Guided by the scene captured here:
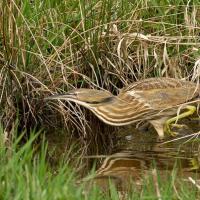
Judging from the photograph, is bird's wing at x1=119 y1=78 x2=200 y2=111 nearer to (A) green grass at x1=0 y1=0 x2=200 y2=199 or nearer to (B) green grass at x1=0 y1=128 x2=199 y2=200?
(A) green grass at x1=0 y1=0 x2=200 y2=199

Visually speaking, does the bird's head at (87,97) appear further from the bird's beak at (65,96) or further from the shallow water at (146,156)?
the shallow water at (146,156)

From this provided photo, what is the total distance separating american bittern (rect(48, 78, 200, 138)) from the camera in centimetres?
637

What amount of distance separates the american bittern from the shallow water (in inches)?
6.8

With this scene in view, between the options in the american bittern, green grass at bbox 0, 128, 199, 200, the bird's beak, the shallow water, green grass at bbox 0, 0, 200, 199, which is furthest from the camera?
the american bittern

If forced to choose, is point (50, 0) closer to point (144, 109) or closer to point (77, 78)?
point (77, 78)

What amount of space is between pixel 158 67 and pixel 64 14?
0.95 metres

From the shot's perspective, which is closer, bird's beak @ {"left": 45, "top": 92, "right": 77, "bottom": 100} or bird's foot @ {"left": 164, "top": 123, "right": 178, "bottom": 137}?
bird's beak @ {"left": 45, "top": 92, "right": 77, "bottom": 100}

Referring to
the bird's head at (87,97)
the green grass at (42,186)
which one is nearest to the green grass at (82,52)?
the bird's head at (87,97)

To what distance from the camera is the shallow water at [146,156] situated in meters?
5.14

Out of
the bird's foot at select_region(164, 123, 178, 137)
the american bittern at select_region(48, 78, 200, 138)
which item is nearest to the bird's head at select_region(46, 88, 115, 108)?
the american bittern at select_region(48, 78, 200, 138)

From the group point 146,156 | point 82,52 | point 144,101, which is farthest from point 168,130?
point 82,52

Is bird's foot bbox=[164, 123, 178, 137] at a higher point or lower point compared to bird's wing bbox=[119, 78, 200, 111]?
lower

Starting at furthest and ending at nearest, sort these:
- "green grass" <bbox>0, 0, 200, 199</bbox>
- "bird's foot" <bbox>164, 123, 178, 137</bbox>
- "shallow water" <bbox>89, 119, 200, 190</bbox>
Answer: "bird's foot" <bbox>164, 123, 178, 137</bbox>
"green grass" <bbox>0, 0, 200, 199</bbox>
"shallow water" <bbox>89, 119, 200, 190</bbox>

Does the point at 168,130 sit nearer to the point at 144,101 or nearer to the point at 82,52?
the point at 144,101
